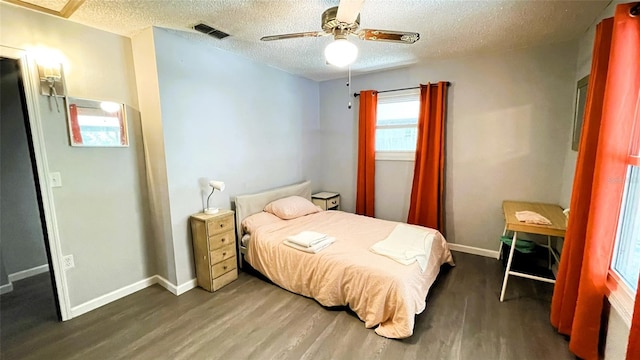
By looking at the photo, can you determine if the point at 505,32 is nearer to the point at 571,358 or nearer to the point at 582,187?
the point at 582,187

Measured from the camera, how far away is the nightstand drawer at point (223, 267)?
2.63 meters

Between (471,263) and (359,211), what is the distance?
1.64m

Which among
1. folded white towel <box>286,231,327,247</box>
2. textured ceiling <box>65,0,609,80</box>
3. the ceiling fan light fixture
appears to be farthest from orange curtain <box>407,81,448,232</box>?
the ceiling fan light fixture

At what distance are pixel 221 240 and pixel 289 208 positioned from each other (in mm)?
906

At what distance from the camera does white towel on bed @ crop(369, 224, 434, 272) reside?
7.29ft

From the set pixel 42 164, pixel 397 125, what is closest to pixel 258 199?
pixel 42 164

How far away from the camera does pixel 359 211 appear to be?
164 inches

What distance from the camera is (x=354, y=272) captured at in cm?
216

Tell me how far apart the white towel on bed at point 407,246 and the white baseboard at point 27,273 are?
3.73 meters

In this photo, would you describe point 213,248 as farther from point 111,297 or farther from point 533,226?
point 533,226

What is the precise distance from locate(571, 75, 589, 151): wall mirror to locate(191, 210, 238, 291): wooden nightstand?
135 inches

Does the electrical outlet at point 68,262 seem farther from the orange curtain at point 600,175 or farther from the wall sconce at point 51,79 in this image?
the orange curtain at point 600,175

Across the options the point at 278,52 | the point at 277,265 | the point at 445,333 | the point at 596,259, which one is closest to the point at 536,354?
the point at 445,333

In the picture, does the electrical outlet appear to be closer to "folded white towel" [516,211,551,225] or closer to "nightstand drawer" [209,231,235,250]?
"nightstand drawer" [209,231,235,250]
